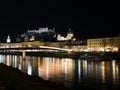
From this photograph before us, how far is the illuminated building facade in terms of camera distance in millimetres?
75762

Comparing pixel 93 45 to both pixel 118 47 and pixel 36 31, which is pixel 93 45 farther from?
pixel 36 31

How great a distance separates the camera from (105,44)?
80.9m

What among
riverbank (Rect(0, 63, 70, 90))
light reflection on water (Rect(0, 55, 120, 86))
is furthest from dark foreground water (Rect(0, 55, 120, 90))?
riverbank (Rect(0, 63, 70, 90))

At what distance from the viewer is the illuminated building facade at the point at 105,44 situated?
7576 cm

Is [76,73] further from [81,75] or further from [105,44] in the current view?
[105,44]

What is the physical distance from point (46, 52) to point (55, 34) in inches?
2512

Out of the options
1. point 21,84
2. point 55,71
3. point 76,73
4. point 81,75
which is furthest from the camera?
point 55,71

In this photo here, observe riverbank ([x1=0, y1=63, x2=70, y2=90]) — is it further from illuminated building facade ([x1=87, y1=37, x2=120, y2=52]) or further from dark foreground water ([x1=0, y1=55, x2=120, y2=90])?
illuminated building facade ([x1=87, y1=37, x2=120, y2=52])

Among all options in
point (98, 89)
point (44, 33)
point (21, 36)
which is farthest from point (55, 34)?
point (98, 89)

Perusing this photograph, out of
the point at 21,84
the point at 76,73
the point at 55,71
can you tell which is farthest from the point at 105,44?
the point at 21,84

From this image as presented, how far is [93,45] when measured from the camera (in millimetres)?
86250

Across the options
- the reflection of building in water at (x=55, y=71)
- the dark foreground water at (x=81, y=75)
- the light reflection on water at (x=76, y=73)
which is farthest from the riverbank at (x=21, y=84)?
the reflection of building in water at (x=55, y=71)

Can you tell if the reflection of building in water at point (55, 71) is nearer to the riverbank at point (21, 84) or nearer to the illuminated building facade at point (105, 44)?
the riverbank at point (21, 84)

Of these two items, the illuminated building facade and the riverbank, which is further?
the illuminated building facade
